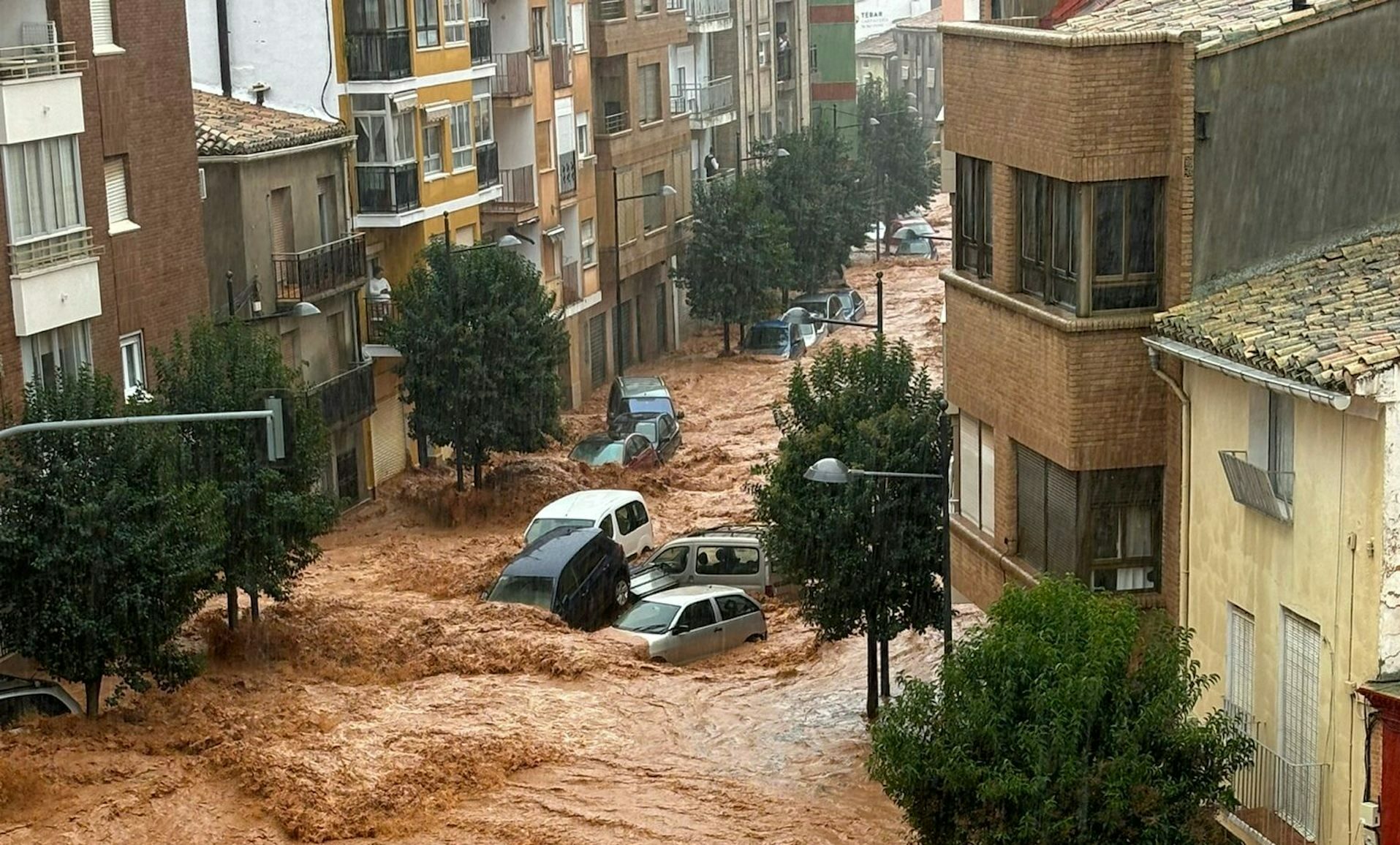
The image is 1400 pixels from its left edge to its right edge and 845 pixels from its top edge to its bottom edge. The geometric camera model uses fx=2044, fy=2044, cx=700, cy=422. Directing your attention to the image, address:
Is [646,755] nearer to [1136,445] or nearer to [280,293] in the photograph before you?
[1136,445]

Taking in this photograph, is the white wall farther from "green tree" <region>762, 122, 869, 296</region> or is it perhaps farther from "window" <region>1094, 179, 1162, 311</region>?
"green tree" <region>762, 122, 869, 296</region>

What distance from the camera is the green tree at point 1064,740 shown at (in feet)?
53.2

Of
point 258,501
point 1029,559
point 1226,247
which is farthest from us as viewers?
point 258,501

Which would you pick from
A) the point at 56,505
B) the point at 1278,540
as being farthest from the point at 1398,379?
the point at 56,505

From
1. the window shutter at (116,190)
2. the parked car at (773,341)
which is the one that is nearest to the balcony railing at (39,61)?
the window shutter at (116,190)

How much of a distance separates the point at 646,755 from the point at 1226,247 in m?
10.7

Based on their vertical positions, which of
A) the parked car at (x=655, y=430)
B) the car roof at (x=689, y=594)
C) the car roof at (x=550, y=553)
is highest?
the car roof at (x=550, y=553)

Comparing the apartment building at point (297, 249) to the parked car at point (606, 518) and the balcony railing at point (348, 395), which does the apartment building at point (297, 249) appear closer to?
the balcony railing at point (348, 395)

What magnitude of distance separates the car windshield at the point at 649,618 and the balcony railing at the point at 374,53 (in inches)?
646

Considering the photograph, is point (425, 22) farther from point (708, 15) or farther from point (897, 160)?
point (897, 160)

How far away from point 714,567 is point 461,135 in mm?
16903

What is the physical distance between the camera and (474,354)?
40.5m

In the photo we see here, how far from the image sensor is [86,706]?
25953 millimetres

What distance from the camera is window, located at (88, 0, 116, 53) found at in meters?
31.2
